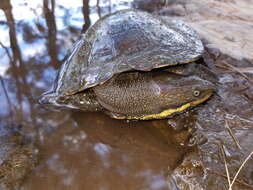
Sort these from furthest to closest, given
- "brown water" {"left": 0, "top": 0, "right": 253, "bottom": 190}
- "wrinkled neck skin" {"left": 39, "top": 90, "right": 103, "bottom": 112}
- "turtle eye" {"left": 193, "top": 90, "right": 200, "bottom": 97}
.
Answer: "wrinkled neck skin" {"left": 39, "top": 90, "right": 103, "bottom": 112}, "turtle eye" {"left": 193, "top": 90, "right": 200, "bottom": 97}, "brown water" {"left": 0, "top": 0, "right": 253, "bottom": 190}

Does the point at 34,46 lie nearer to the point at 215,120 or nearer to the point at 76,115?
the point at 76,115

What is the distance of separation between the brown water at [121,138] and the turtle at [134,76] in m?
0.11

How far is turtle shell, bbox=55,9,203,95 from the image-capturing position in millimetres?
1944

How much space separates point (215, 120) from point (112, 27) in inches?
50.2

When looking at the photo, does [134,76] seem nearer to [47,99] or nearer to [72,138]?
[72,138]

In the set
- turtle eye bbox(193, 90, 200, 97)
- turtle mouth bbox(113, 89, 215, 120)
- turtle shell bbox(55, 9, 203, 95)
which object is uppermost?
turtle shell bbox(55, 9, 203, 95)

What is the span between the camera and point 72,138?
75.2 inches

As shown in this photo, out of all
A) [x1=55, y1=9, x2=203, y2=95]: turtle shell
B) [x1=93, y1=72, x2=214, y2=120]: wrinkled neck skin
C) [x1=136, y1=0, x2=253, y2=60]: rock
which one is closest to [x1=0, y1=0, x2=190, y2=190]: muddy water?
[x1=93, y1=72, x2=214, y2=120]: wrinkled neck skin

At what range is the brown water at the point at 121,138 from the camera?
5.07ft

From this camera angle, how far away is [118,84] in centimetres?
205

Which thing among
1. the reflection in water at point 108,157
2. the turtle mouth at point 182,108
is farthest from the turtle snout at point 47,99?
the turtle mouth at point 182,108

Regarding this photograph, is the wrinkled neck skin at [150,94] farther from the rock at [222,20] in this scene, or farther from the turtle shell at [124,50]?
the rock at [222,20]

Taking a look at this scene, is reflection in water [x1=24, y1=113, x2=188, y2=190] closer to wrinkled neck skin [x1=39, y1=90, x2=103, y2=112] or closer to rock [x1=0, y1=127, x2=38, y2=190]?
rock [x1=0, y1=127, x2=38, y2=190]

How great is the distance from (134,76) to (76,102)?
0.62m
